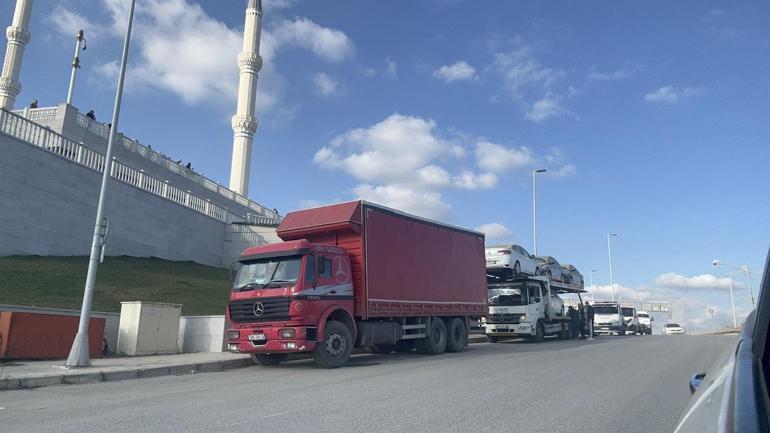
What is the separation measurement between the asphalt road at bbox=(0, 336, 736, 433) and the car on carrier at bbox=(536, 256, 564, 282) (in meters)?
13.0

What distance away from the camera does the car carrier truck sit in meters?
23.7

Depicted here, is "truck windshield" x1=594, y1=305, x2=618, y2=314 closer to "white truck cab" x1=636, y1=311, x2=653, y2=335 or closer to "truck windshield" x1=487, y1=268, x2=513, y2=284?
"white truck cab" x1=636, y1=311, x2=653, y2=335

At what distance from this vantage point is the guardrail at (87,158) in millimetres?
22688

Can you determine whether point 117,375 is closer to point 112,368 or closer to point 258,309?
point 112,368

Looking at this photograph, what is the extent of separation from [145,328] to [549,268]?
740 inches

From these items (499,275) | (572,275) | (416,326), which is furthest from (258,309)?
(572,275)

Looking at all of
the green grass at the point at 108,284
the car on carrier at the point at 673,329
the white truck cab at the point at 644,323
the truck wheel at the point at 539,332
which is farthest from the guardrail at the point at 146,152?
the car on carrier at the point at 673,329

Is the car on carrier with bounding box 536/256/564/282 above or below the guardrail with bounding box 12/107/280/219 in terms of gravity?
below

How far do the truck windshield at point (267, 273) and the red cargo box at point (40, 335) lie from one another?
376 centimetres

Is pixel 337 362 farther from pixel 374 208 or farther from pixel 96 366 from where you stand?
pixel 96 366

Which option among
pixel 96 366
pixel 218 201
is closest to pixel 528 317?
pixel 96 366

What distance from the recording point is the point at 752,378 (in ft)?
5.40

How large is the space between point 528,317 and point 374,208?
1118 cm

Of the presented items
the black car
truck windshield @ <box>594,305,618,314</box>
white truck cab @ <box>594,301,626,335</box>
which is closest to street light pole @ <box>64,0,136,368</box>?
the black car
